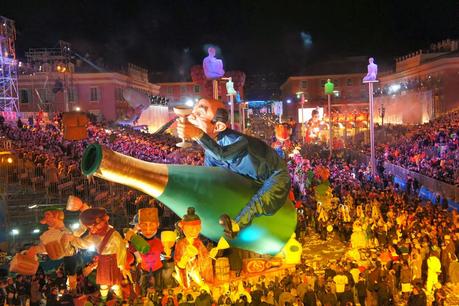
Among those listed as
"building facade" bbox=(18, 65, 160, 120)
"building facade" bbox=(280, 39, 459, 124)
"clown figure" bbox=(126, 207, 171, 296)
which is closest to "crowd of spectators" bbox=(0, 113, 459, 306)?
"clown figure" bbox=(126, 207, 171, 296)

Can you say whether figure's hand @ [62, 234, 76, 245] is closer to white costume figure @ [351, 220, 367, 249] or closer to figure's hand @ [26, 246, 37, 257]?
figure's hand @ [26, 246, 37, 257]

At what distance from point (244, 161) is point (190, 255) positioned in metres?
2.13

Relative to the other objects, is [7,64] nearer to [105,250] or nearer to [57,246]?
[57,246]

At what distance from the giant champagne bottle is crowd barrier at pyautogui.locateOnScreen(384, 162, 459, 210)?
9.35 m

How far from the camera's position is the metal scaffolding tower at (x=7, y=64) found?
31594mm

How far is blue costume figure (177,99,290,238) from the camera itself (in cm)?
1005

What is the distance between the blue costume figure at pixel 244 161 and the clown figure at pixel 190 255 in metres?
0.58

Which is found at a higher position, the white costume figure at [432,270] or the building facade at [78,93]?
the building facade at [78,93]

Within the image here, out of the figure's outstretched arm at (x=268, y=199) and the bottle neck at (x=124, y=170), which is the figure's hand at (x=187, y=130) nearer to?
the bottle neck at (x=124, y=170)

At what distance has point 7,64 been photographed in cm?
3228

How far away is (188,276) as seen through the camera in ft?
33.1

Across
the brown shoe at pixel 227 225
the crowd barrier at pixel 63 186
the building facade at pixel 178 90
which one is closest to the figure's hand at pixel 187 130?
the brown shoe at pixel 227 225

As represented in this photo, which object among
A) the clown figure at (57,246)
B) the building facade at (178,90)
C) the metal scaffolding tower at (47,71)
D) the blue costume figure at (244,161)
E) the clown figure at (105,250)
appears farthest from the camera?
the building facade at (178,90)

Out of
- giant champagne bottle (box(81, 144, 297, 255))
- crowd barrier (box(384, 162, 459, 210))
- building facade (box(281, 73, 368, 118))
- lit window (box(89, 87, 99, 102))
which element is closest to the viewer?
giant champagne bottle (box(81, 144, 297, 255))
